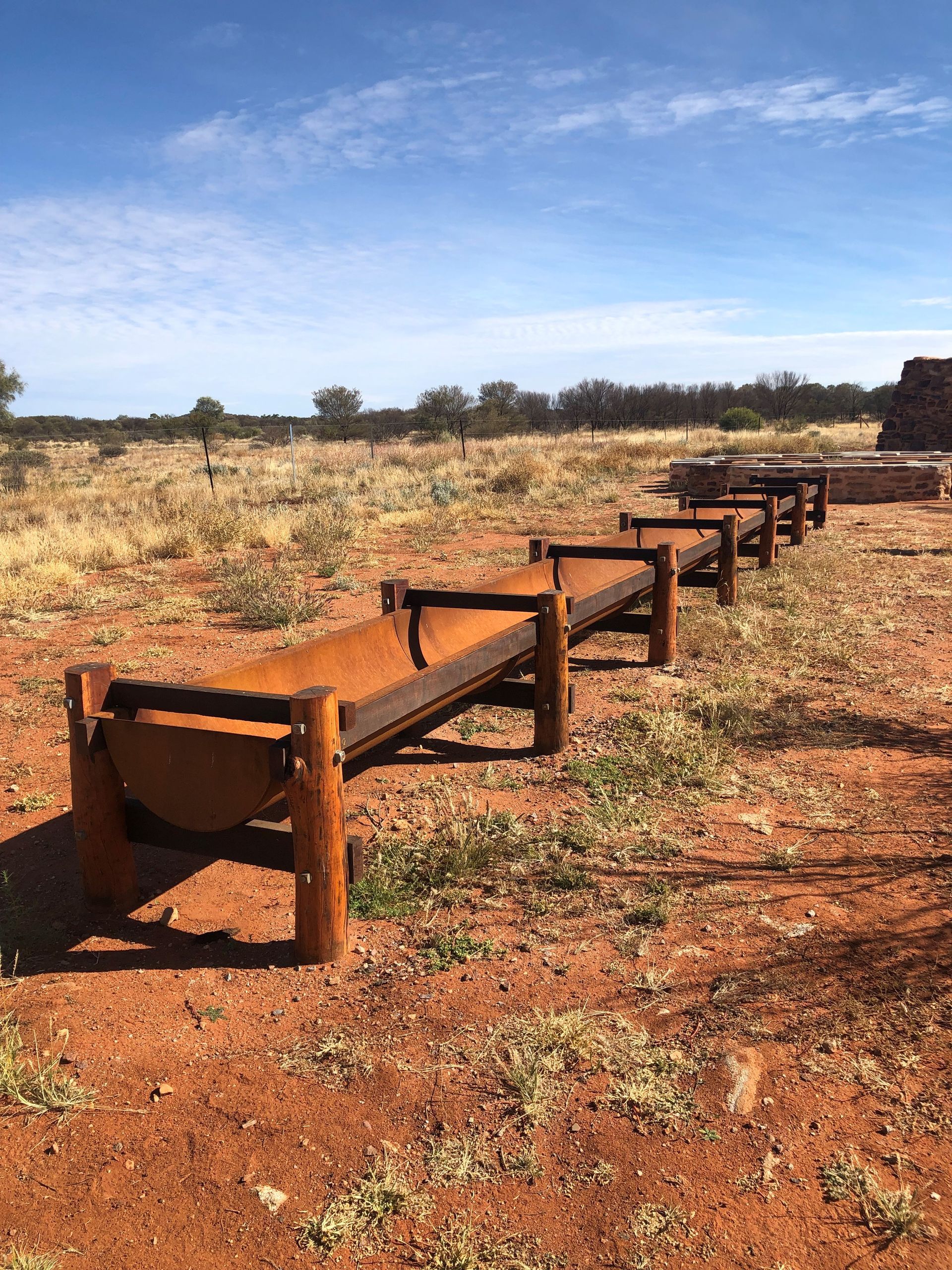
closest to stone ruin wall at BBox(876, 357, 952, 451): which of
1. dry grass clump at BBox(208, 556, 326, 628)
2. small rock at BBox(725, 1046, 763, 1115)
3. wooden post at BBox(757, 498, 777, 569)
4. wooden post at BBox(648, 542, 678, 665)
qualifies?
wooden post at BBox(757, 498, 777, 569)

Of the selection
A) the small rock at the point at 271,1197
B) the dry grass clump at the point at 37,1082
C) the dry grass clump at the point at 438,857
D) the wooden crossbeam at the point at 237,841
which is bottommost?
the small rock at the point at 271,1197

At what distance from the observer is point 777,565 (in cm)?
1095

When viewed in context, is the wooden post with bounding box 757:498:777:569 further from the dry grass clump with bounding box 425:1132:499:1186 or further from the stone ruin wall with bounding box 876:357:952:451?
the stone ruin wall with bounding box 876:357:952:451

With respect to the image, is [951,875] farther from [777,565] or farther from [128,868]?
[777,565]

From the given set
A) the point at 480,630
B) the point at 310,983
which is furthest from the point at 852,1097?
the point at 480,630

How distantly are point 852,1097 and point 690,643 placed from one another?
17.3ft

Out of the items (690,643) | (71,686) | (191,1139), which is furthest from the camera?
(690,643)

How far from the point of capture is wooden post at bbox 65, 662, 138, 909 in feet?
10.6

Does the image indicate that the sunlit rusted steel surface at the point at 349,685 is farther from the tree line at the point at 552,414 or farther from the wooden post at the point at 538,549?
the tree line at the point at 552,414

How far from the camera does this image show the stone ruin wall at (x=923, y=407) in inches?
1071

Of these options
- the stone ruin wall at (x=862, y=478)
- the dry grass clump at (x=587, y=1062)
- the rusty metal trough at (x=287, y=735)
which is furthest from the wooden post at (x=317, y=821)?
the stone ruin wall at (x=862, y=478)

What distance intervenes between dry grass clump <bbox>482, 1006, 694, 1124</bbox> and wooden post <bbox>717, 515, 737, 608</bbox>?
6223 millimetres

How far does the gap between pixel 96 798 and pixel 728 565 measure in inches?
267

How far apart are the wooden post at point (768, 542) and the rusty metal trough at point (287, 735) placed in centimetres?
563
